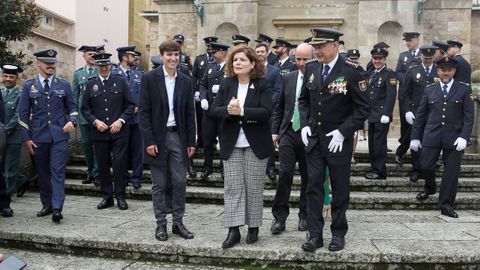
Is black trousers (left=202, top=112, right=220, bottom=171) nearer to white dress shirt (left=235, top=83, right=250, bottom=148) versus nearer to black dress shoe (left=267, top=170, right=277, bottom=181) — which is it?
black dress shoe (left=267, top=170, right=277, bottom=181)

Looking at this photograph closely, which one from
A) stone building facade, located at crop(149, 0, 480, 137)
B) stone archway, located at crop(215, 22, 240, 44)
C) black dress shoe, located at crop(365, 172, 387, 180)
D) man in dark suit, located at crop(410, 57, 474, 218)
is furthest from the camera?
stone archway, located at crop(215, 22, 240, 44)

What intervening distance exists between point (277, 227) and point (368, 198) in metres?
2.17

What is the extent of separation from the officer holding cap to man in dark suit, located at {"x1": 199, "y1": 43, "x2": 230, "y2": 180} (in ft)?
7.00

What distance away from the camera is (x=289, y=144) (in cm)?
538

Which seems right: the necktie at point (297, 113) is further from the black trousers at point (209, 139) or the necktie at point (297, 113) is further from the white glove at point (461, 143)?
the black trousers at point (209, 139)

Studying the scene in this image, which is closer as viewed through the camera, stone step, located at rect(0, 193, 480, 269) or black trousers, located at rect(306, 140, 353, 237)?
stone step, located at rect(0, 193, 480, 269)

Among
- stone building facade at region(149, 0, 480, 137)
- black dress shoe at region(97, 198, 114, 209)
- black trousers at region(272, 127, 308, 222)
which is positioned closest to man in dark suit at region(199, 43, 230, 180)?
black dress shoe at region(97, 198, 114, 209)

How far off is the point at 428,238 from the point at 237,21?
10.7m

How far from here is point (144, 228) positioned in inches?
218

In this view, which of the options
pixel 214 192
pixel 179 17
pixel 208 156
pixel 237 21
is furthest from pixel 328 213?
pixel 179 17

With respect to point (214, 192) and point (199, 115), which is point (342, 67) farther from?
point (199, 115)

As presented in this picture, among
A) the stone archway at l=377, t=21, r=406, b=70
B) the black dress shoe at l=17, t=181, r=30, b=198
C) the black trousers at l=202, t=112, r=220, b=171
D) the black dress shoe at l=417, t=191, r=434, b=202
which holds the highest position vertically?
the stone archway at l=377, t=21, r=406, b=70

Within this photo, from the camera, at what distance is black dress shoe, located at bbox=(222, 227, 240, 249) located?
4.72 m

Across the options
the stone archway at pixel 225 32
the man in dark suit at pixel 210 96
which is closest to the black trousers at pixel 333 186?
the man in dark suit at pixel 210 96
